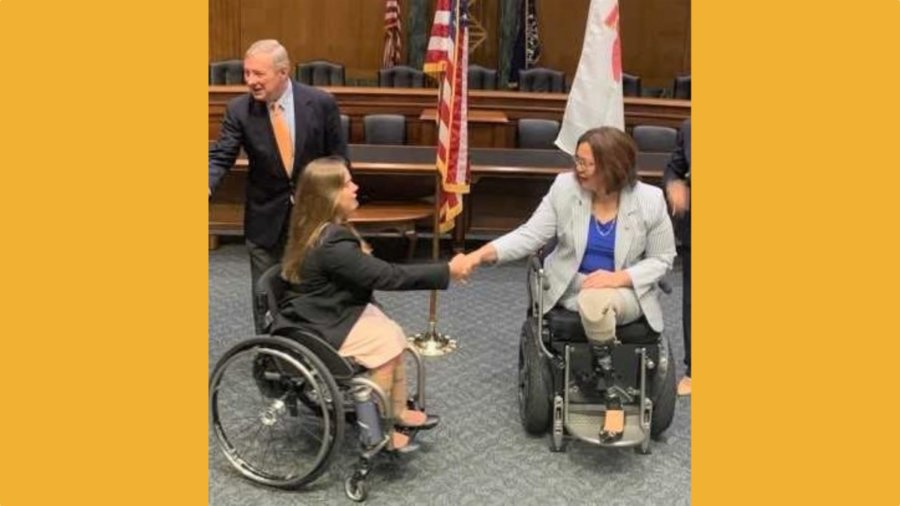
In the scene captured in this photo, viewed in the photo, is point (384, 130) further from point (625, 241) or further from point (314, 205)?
point (314, 205)

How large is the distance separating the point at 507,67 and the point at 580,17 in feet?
4.22

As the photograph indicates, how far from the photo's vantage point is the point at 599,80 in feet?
12.4

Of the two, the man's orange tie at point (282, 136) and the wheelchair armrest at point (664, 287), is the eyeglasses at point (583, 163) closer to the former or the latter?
the wheelchair armrest at point (664, 287)

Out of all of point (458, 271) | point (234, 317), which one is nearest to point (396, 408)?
point (458, 271)

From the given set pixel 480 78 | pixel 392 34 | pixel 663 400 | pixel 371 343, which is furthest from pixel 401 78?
pixel 371 343

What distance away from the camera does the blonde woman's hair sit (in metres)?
2.62

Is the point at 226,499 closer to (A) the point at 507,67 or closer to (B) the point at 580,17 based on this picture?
(A) the point at 507,67

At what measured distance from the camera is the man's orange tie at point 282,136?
3281 mm

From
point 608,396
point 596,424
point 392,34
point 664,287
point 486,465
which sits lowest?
point 486,465

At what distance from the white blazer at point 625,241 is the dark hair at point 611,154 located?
0.09 meters

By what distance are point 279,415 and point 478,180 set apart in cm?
325

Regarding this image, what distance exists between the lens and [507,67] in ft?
35.5

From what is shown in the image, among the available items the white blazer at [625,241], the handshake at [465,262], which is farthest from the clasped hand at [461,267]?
the white blazer at [625,241]

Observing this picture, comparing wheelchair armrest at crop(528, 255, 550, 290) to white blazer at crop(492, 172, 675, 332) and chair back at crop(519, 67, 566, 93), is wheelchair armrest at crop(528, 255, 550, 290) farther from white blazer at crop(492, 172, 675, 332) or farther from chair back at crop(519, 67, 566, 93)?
chair back at crop(519, 67, 566, 93)
